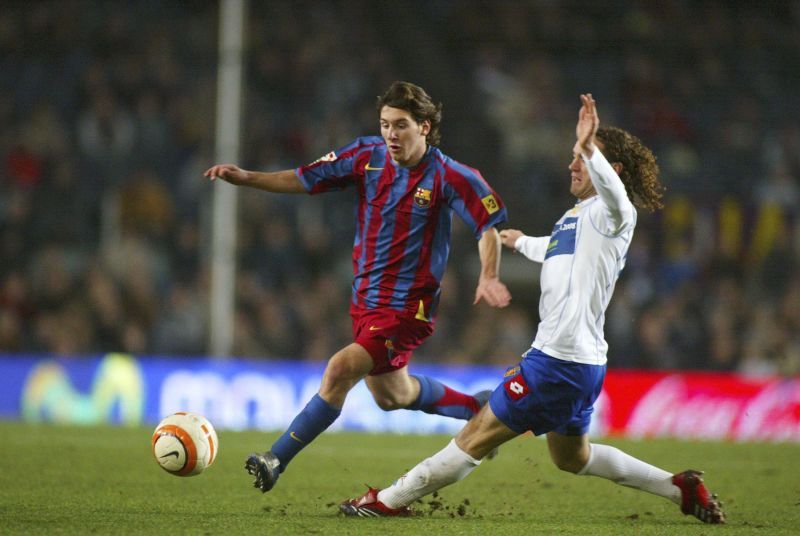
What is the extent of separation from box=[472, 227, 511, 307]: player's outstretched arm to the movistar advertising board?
6.15 metres

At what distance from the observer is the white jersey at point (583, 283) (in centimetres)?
516

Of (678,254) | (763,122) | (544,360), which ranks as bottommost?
(544,360)

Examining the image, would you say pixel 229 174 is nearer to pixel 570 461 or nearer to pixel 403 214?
pixel 403 214

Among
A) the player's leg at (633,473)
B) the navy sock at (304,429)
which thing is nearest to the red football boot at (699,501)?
the player's leg at (633,473)

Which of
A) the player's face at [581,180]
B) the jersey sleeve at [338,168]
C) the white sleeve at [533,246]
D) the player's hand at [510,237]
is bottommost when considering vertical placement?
the white sleeve at [533,246]

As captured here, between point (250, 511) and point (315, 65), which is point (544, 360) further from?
point (315, 65)

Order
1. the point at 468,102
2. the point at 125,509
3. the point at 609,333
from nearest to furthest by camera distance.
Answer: the point at 125,509
the point at 609,333
the point at 468,102

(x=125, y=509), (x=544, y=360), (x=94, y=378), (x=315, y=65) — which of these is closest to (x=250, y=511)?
(x=125, y=509)

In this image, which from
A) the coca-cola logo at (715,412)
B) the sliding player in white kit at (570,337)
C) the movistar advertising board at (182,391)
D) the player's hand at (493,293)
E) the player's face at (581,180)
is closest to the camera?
the sliding player in white kit at (570,337)

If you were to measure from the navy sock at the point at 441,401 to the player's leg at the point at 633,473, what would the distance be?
3.18ft

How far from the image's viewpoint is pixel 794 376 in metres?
12.4

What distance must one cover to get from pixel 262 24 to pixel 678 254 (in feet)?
19.5

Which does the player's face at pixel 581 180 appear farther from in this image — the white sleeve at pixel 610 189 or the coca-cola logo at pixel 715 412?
the coca-cola logo at pixel 715 412

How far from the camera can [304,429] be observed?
18.9 feet
